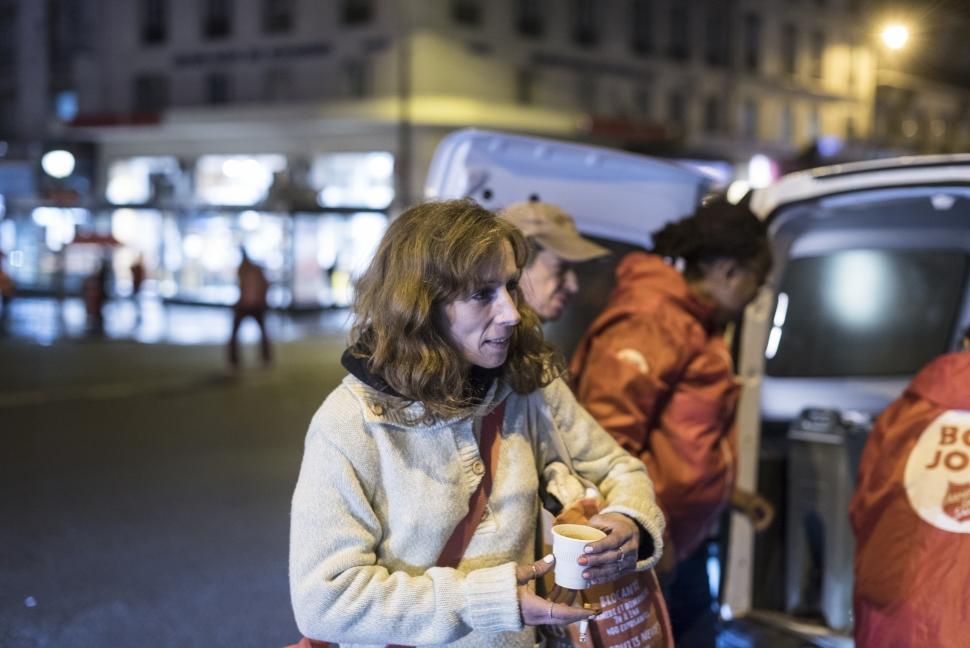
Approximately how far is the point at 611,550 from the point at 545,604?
0.69ft

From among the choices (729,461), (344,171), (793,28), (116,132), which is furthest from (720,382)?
(793,28)

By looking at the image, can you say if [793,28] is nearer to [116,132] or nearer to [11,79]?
[116,132]

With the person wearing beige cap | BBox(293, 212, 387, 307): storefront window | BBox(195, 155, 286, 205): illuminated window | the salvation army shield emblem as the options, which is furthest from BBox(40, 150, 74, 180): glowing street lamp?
BBox(195, 155, 286, 205): illuminated window

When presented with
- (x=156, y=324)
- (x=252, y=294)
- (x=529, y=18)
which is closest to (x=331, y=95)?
(x=529, y=18)

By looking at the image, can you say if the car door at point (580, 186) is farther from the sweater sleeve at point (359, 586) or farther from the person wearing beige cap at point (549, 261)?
the sweater sleeve at point (359, 586)

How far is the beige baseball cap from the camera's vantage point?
3342mm

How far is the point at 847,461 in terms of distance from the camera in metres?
4.34

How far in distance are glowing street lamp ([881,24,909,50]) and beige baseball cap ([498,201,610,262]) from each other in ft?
9.72

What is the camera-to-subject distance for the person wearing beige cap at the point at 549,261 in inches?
132

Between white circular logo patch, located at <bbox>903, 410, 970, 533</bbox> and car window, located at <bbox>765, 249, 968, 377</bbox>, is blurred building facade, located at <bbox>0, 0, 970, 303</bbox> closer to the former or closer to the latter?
car window, located at <bbox>765, 249, 968, 377</bbox>

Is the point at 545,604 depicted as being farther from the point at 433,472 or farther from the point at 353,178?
the point at 353,178

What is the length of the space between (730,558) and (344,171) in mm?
29473

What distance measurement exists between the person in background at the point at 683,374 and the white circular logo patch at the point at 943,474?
55cm

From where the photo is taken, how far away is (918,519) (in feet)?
9.40
